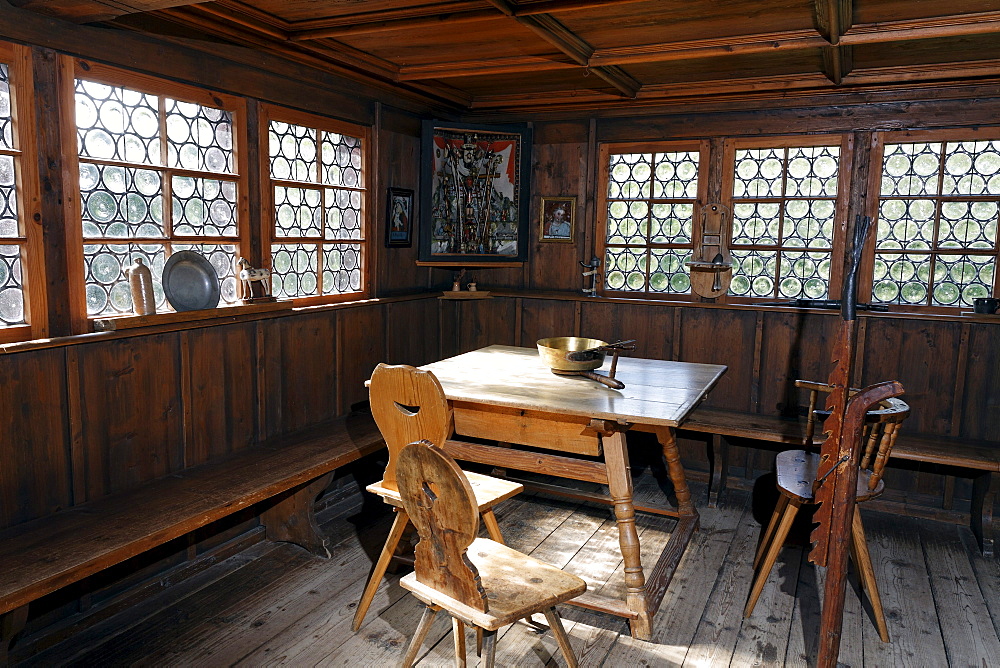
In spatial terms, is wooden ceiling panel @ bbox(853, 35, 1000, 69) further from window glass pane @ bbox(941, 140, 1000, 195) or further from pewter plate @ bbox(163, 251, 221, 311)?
pewter plate @ bbox(163, 251, 221, 311)

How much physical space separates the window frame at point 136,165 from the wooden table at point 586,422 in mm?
1408

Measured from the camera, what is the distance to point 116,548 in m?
2.87

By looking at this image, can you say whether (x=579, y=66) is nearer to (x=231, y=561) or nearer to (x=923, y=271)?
(x=923, y=271)

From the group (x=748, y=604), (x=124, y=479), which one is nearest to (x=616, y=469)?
(x=748, y=604)

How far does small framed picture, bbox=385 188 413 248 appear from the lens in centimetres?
538

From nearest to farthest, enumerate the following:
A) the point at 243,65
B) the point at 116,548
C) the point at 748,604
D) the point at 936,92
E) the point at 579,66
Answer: the point at 116,548, the point at 748,604, the point at 243,65, the point at 579,66, the point at 936,92

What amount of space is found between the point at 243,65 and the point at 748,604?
3700mm

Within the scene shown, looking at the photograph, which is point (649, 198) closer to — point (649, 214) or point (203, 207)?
point (649, 214)

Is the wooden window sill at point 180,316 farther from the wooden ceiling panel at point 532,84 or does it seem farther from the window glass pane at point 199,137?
the wooden ceiling panel at point 532,84

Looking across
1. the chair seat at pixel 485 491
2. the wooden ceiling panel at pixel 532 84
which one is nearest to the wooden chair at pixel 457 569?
the chair seat at pixel 485 491

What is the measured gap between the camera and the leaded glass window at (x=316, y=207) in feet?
14.7

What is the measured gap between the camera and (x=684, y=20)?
144 inches

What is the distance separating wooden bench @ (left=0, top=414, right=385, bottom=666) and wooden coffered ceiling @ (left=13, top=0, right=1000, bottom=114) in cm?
203

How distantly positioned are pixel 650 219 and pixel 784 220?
3.06ft
